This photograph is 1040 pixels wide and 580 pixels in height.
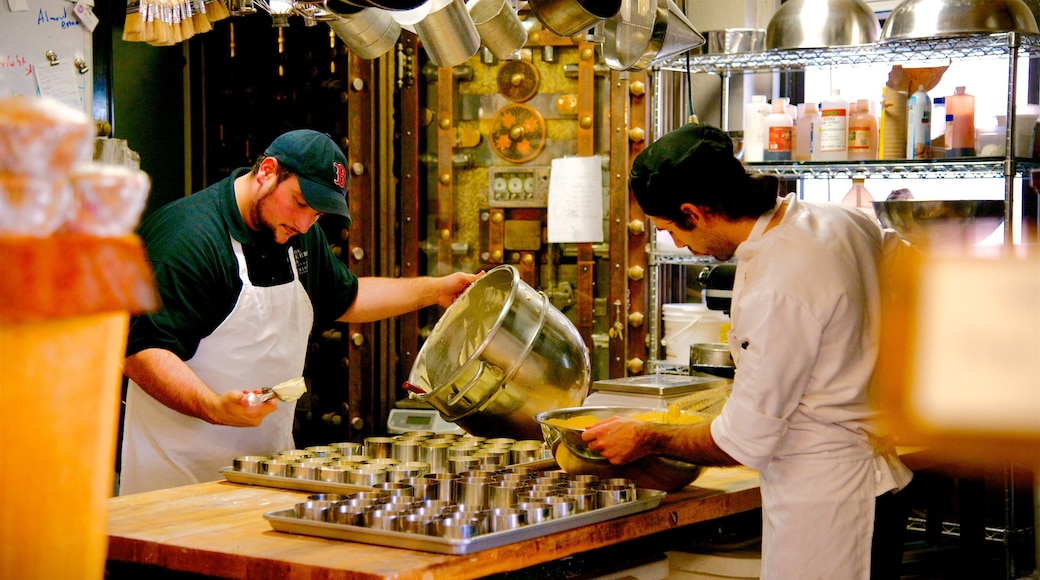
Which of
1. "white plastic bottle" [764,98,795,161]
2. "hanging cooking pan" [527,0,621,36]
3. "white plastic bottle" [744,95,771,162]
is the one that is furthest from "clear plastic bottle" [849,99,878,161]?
"hanging cooking pan" [527,0,621,36]

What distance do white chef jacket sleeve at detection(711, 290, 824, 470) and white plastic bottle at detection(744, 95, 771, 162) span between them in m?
2.42

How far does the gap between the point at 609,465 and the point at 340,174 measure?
1.25 m

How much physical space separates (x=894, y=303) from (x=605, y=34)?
3.12m

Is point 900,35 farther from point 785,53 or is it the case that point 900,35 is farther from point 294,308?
point 294,308

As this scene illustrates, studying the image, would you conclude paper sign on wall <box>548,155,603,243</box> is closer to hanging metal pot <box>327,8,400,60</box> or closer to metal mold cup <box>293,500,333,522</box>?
hanging metal pot <box>327,8,400,60</box>

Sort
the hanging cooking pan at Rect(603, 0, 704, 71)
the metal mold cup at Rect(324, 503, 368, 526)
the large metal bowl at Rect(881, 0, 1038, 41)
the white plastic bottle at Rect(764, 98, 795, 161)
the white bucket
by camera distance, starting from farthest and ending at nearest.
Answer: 1. the white bucket
2. the white plastic bottle at Rect(764, 98, 795, 161)
3. the large metal bowl at Rect(881, 0, 1038, 41)
4. the hanging cooking pan at Rect(603, 0, 704, 71)
5. the metal mold cup at Rect(324, 503, 368, 526)

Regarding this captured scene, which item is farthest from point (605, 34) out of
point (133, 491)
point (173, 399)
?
point (133, 491)

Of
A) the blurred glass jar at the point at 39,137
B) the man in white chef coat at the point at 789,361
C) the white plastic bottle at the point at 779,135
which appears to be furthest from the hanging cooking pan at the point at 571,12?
the blurred glass jar at the point at 39,137

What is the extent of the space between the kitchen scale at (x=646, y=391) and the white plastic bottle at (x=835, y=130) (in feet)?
4.27

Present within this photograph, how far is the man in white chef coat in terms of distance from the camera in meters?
2.44

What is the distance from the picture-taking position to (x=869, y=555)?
2.56 m

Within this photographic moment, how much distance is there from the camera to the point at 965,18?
410 cm

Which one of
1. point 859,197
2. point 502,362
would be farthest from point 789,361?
point 859,197

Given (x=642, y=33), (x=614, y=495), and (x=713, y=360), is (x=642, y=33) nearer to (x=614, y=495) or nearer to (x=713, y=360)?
(x=713, y=360)
